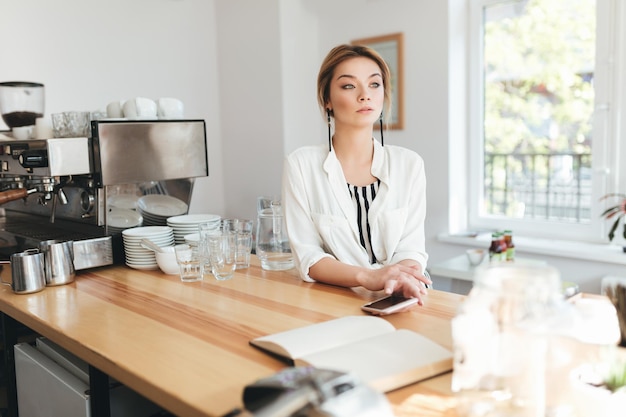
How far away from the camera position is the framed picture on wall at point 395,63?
3.78 m

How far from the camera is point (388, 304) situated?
4.86 feet

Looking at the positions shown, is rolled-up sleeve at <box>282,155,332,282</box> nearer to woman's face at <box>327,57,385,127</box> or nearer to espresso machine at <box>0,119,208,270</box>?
woman's face at <box>327,57,385,127</box>

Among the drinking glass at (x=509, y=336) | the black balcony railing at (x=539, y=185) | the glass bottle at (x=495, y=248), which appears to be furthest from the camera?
the black balcony railing at (x=539, y=185)

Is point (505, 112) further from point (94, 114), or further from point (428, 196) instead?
point (94, 114)

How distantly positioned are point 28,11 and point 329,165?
93.1 inches

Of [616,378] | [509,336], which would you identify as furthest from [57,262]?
[616,378]

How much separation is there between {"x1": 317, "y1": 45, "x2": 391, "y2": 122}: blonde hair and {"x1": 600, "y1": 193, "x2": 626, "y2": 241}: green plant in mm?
1669

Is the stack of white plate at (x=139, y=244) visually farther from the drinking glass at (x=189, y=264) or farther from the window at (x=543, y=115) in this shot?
the window at (x=543, y=115)

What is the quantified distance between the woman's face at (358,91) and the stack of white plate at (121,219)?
0.87 m

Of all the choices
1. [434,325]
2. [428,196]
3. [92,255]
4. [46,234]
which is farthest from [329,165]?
[428,196]

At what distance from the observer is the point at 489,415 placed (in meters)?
0.88

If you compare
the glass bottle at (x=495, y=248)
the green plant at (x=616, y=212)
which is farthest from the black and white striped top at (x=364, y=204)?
the green plant at (x=616, y=212)

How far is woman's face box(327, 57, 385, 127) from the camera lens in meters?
1.82

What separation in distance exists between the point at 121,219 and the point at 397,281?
1.11 m
